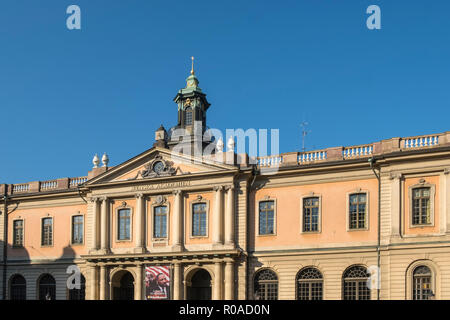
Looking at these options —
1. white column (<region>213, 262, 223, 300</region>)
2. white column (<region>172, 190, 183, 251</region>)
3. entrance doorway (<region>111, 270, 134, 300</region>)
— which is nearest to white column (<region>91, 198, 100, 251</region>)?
entrance doorway (<region>111, 270, 134, 300</region>)

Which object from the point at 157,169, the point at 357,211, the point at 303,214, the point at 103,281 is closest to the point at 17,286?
the point at 103,281

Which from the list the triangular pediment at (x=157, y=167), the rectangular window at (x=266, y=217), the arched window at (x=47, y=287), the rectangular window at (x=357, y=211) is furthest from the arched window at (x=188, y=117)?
the rectangular window at (x=357, y=211)

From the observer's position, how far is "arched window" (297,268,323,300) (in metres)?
34.4

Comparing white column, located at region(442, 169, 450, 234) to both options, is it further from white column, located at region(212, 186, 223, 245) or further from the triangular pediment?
white column, located at region(212, 186, 223, 245)

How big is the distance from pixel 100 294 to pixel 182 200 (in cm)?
914

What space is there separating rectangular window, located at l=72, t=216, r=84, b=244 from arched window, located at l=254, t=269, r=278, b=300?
14.7m

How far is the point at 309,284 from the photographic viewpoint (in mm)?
34719

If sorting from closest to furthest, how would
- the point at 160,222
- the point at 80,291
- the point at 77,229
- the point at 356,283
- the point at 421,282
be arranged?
the point at 421,282 → the point at 356,283 → the point at 160,222 → the point at 80,291 → the point at 77,229

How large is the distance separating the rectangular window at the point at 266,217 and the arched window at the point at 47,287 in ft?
59.0

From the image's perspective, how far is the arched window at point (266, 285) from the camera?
35781mm

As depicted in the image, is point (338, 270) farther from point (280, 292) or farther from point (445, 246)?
point (445, 246)

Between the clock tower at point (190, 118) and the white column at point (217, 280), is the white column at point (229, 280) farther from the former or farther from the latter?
the clock tower at point (190, 118)

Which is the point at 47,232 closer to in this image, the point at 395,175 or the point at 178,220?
the point at 178,220

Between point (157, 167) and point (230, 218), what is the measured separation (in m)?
6.79
